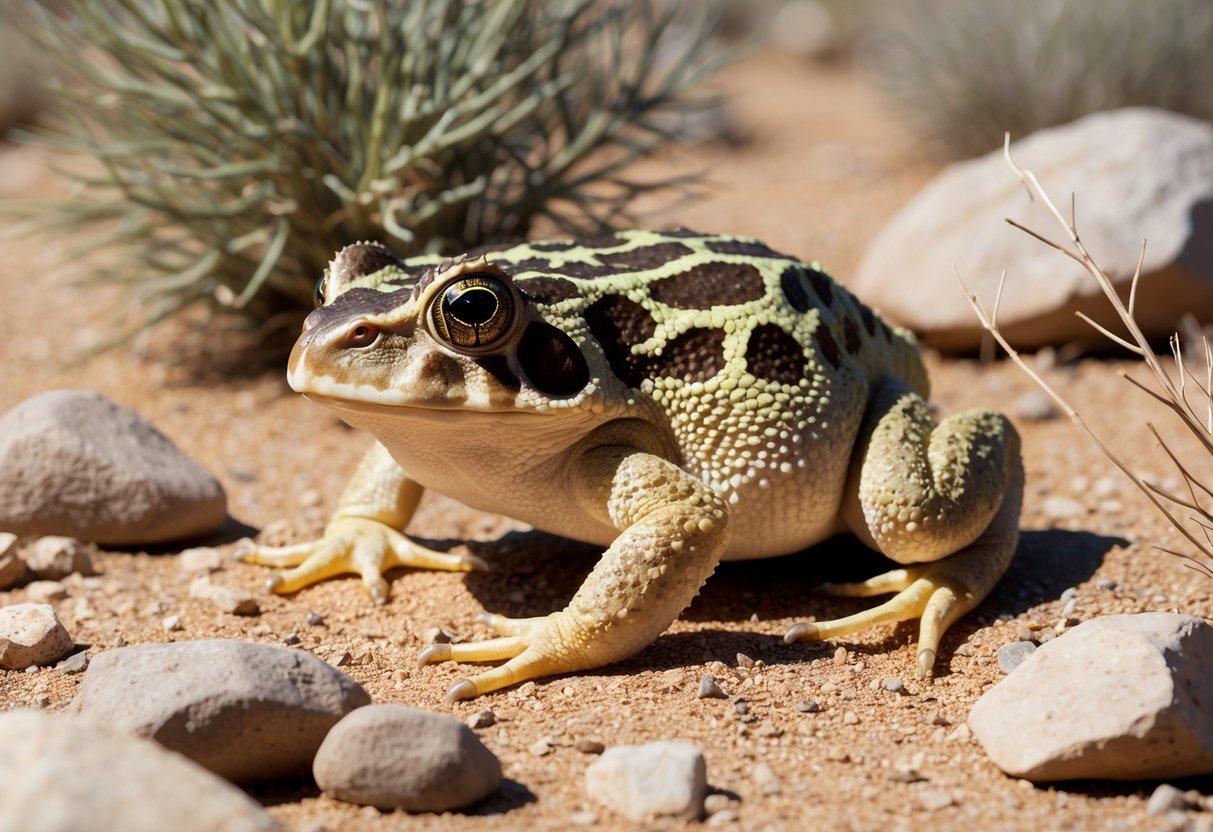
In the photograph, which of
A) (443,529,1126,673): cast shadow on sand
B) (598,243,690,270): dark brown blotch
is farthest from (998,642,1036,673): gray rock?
(598,243,690,270): dark brown blotch

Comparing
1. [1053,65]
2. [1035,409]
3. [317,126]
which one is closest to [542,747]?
[317,126]

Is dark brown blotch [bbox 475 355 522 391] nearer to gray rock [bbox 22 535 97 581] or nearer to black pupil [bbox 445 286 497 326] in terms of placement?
black pupil [bbox 445 286 497 326]

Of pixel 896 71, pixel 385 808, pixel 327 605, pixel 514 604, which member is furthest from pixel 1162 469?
pixel 896 71

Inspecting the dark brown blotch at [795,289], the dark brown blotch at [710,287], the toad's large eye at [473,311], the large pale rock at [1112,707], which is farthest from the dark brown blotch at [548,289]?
the large pale rock at [1112,707]

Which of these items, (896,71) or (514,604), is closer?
(514,604)

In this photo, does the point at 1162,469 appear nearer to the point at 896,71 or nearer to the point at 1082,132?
the point at 1082,132
